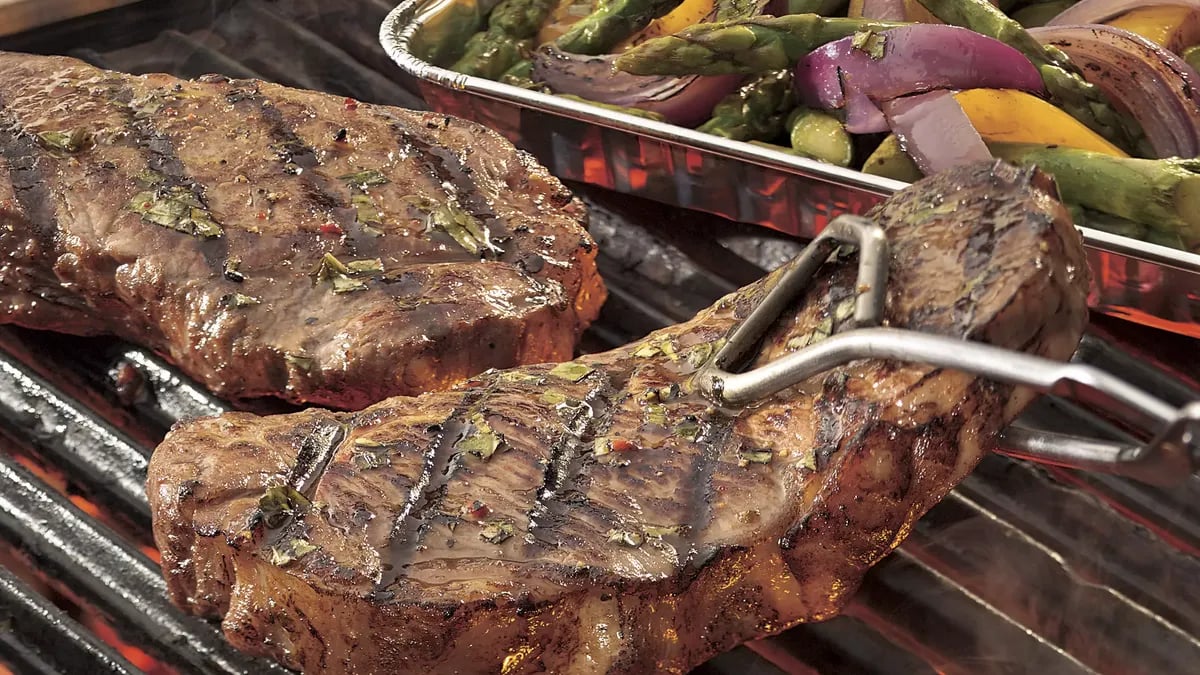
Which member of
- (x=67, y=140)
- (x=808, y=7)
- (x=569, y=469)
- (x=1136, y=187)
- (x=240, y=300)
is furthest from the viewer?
(x=808, y=7)

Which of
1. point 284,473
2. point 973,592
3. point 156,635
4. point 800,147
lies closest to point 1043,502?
point 973,592

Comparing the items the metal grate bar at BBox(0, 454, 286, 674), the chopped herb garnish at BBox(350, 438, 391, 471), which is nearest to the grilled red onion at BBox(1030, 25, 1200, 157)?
the chopped herb garnish at BBox(350, 438, 391, 471)

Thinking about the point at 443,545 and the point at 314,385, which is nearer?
the point at 443,545

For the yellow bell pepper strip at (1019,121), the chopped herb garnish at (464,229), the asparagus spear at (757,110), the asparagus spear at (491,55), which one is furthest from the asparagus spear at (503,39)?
the yellow bell pepper strip at (1019,121)

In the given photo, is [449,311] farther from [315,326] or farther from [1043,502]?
[1043,502]

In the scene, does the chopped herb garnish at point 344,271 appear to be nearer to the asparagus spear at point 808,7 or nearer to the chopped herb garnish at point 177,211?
the chopped herb garnish at point 177,211

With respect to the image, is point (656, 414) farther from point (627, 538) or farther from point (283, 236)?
point (283, 236)

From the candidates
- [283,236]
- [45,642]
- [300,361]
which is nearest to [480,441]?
[300,361]
